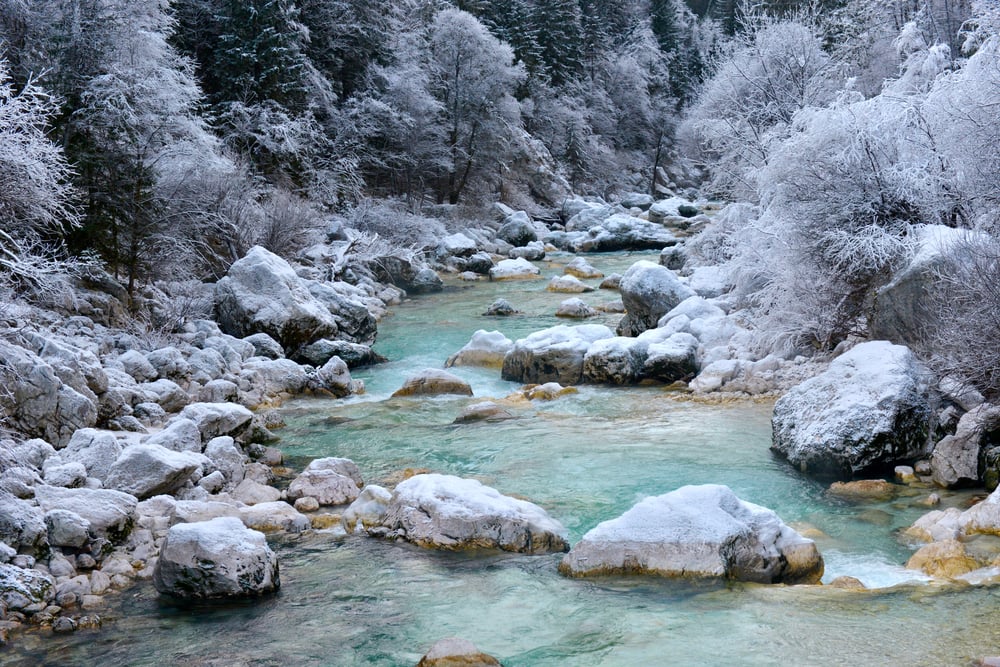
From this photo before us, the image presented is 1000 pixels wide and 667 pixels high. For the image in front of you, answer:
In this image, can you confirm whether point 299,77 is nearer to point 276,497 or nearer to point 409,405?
point 409,405

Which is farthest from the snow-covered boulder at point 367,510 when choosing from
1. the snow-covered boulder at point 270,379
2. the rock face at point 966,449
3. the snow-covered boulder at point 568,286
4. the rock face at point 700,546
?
the snow-covered boulder at point 568,286

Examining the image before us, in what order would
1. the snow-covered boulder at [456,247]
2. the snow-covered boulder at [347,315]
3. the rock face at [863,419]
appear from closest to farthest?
the rock face at [863,419] < the snow-covered boulder at [347,315] < the snow-covered boulder at [456,247]

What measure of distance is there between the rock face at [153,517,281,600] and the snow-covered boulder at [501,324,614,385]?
730 centimetres

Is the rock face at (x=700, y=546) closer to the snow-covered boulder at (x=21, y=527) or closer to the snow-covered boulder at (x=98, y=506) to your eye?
the snow-covered boulder at (x=98, y=506)

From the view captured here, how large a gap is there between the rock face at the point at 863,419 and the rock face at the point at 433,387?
4.91 m

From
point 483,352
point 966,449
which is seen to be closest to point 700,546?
point 966,449

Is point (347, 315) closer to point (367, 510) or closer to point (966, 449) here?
point (367, 510)

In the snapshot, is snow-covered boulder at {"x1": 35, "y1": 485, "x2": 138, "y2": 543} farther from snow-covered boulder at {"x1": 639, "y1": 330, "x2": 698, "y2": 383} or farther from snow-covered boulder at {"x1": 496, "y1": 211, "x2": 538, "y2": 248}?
snow-covered boulder at {"x1": 496, "y1": 211, "x2": 538, "y2": 248}

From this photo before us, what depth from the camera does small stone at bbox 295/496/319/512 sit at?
26.0 feet

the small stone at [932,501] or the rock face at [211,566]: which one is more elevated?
the small stone at [932,501]

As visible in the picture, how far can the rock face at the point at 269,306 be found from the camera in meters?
14.3

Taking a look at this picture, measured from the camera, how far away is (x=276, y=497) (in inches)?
321

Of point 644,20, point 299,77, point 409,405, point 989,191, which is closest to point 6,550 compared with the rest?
point 409,405

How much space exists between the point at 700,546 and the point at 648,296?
960 cm
